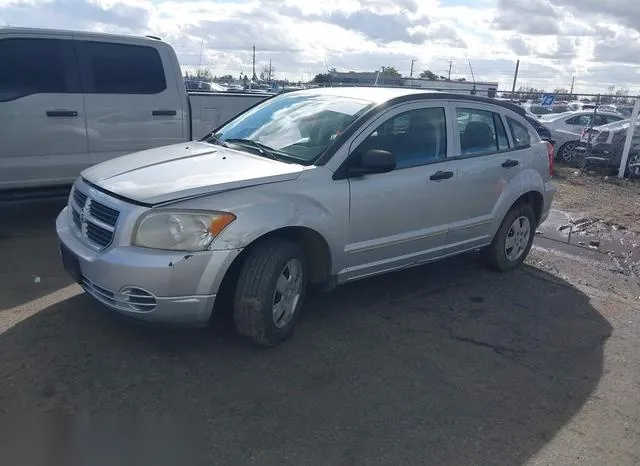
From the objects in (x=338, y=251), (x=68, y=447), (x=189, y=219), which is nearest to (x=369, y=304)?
(x=338, y=251)

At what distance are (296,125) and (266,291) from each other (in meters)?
1.60

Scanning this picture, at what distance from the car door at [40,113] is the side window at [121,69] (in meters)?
0.17

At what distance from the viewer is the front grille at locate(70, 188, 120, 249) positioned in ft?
12.5

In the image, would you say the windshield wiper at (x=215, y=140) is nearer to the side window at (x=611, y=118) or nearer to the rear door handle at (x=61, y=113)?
the rear door handle at (x=61, y=113)

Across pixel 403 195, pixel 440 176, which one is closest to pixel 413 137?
pixel 440 176

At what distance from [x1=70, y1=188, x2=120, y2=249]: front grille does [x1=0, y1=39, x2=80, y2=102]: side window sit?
9.04 feet

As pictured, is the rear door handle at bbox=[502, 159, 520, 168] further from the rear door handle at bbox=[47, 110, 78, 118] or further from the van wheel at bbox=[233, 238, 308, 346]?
the rear door handle at bbox=[47, 110, 78, 118]

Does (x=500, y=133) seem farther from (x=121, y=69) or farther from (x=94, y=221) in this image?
(x=121, y=69)

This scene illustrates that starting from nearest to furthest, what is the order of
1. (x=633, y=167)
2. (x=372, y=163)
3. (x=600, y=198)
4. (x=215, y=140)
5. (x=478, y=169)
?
(x=372, y=163) → (x=215, y=140) → (x=478, y=169) → (x=600, y=198) → (x=633, y=167)

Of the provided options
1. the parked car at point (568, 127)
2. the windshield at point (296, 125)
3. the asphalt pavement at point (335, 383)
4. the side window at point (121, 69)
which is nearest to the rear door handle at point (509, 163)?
the asphalt pavement at point (335, 383)

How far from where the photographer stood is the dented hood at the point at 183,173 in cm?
379

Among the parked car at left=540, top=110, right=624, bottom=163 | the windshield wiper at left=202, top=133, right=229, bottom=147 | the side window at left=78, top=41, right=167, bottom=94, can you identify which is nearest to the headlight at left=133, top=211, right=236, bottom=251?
the windshield wiper at left=202, top=133, right=229, bottom=147

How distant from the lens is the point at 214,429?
3.26 meters

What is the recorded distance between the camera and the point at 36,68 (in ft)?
21.1
